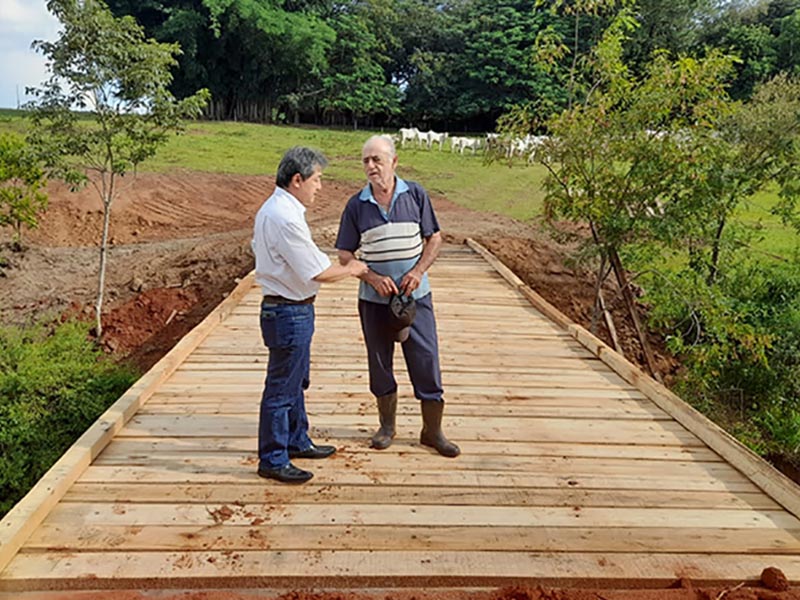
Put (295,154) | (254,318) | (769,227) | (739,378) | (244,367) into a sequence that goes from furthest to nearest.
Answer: (769,227) → (739,378) → (254,318) → (244,367) → (295,154)

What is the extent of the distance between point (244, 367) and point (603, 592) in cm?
314

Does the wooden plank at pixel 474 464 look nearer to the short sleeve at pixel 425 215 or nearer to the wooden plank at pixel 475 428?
the wooden plank at pixel 475 428

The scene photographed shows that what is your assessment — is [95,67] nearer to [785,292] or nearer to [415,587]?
[415,587]

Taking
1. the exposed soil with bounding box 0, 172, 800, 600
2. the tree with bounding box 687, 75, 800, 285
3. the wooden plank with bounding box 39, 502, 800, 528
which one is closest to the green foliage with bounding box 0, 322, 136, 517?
the exposed soil with bounding box 0, 172, 800, 600

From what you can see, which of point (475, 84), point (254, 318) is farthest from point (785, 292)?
point (475, 84)

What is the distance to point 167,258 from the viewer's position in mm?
10883

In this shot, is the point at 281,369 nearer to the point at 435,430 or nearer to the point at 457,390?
the point at 435,430

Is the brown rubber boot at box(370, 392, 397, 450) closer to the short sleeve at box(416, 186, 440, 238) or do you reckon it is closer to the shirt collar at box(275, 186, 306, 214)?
the short sleeve at box(416, 186, 440, 238)

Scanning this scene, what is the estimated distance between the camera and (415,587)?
96.0 inches

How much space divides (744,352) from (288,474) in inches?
271

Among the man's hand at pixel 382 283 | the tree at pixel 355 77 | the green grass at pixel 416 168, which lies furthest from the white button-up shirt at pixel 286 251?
the tree at pixel 355 77

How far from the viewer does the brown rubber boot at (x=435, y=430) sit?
3.46 metres

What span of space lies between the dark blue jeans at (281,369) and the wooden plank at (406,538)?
0.41m

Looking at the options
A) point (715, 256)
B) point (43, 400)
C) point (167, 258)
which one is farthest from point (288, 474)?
Result: point (167, 258)
